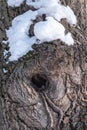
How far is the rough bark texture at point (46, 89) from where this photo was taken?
2.64m

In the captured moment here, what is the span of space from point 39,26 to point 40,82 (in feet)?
1.42

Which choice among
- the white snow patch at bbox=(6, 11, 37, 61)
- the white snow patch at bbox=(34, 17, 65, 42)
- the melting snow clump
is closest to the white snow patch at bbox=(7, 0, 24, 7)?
the melting snow clump

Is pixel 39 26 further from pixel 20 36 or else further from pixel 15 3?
pixel 15 3

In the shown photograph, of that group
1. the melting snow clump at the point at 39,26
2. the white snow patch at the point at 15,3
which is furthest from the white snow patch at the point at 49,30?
the white snow patch at the point at 15,3

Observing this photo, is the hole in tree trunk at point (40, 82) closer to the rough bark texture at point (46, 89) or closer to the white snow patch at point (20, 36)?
the rough bark texture at point (46, 89)

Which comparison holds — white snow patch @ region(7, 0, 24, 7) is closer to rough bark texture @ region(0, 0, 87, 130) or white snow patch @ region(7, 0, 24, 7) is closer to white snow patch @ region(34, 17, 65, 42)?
white snow patch @ region(34, 17, 65, 42)

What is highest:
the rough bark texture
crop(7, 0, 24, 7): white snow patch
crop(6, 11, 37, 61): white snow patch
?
crop(7, 0, 24, 7): white snow patch

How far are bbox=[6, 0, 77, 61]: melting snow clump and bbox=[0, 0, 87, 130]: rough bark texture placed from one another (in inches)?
2.5

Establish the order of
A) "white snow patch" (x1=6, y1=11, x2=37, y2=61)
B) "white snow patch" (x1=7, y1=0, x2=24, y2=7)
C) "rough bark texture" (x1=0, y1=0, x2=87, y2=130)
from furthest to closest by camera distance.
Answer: "white snow patch" (x1=7, y1=0, x2=24, y2=7) < "white snow patch" (x1=6, y1=11, x2=37, y2=61) < "rough bark texture" (x1=0, y1=0, x2=87, y2=130)

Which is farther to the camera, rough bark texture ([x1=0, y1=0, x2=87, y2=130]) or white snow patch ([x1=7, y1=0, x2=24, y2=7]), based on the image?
white snow patch ([x1=7, y1=0, x2=24, y2=7])

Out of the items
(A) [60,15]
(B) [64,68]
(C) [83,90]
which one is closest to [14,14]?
(A) [60,15]

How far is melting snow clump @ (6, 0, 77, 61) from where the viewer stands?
8.96ft

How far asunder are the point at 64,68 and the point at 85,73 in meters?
0.19

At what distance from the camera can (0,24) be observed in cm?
291
